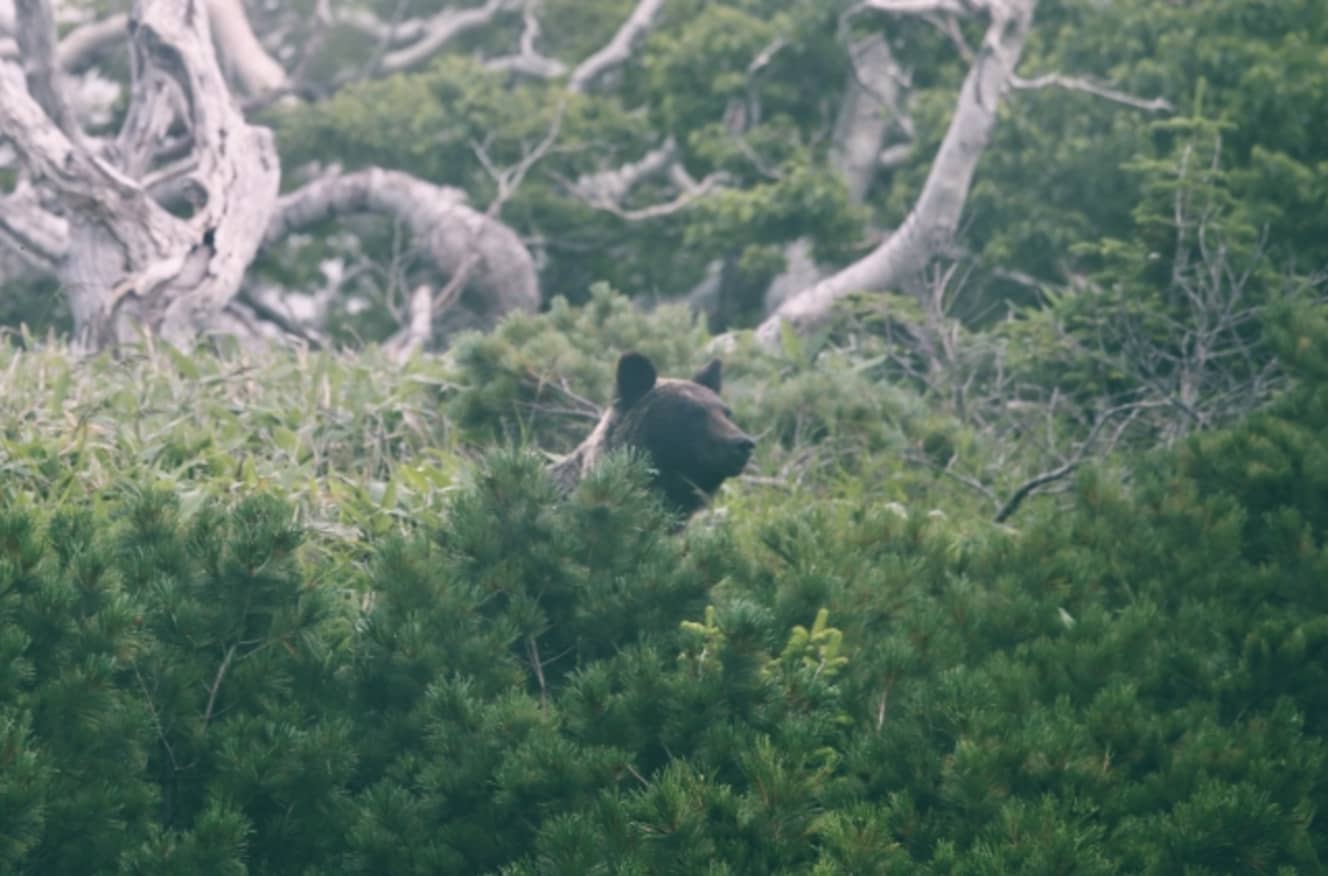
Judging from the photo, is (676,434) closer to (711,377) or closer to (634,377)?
(634,377)

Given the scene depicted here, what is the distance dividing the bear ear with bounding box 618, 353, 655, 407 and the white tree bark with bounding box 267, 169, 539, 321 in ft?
22.1

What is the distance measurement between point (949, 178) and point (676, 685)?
25.9 feet

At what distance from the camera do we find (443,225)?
45.4 ft

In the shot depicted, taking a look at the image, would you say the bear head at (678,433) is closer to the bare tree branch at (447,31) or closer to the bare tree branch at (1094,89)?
the bare tree branch at (1094,89)

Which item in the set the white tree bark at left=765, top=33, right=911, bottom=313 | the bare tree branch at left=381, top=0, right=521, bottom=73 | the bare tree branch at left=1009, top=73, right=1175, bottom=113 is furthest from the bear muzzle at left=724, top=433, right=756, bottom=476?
the bare tree branch at left=381, top=0, right=521, bottom=73

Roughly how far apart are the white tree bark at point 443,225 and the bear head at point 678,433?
6743 mm

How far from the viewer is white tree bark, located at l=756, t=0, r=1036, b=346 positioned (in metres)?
12.1

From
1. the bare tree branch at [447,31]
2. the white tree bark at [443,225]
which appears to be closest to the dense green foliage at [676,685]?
the white tree bark at [443,225]

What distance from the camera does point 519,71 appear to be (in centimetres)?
1694

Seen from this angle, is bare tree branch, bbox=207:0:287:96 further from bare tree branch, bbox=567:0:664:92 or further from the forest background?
bare tree branch, bbox=567:0:664:92

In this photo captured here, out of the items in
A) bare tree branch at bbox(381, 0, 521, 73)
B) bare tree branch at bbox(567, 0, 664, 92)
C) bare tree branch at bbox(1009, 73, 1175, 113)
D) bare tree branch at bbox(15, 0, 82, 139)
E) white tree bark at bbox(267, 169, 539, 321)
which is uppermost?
bare tree branch at bbox(15, 0, 82, 139)

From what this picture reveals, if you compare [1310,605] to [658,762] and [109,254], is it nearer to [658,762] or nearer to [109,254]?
[658,762]

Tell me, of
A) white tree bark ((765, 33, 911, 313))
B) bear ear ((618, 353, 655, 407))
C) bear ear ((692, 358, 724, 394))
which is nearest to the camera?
bear ear ((618, 353, 655, 407))

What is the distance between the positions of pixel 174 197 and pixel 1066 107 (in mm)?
6891
